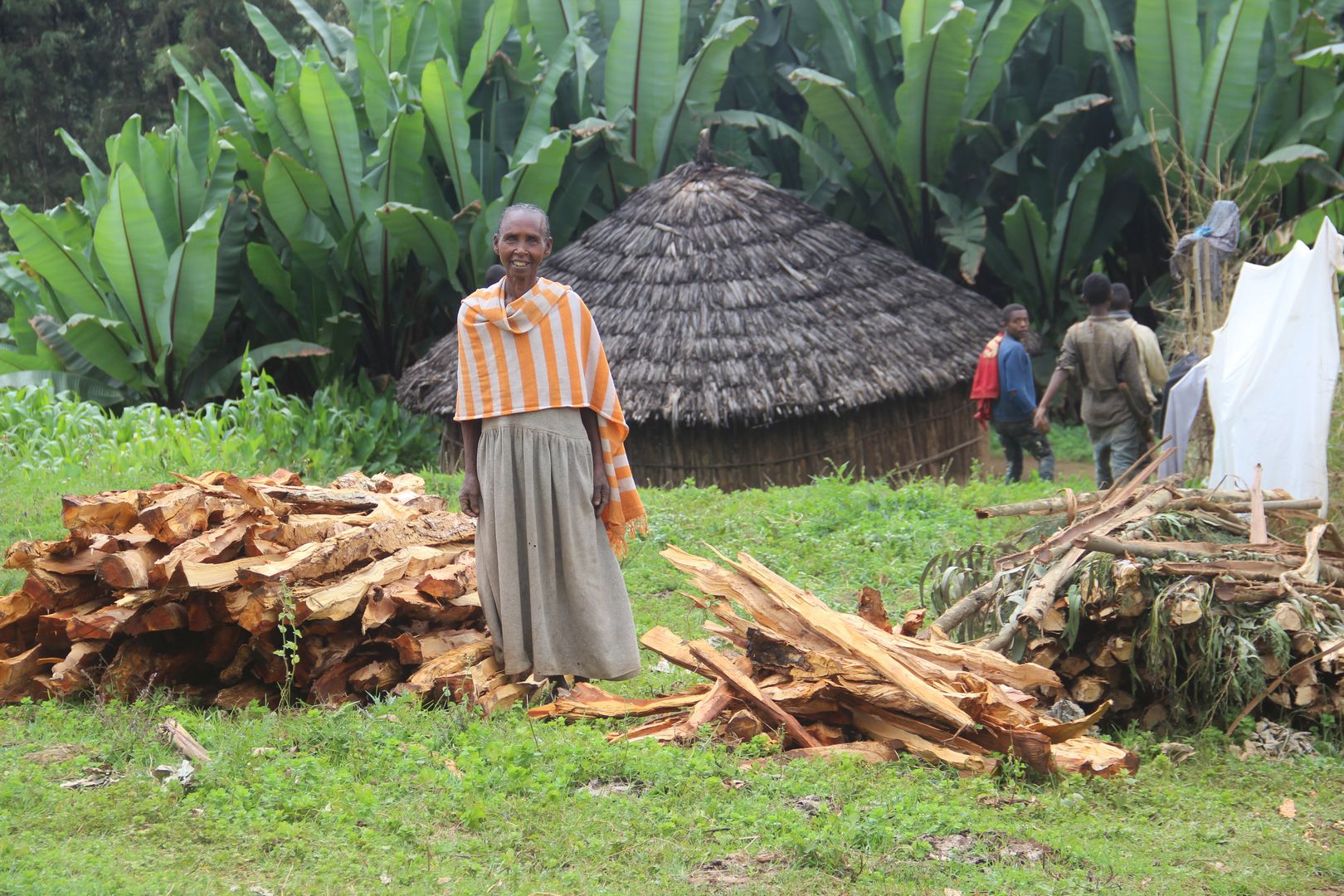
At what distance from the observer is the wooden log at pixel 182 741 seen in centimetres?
383

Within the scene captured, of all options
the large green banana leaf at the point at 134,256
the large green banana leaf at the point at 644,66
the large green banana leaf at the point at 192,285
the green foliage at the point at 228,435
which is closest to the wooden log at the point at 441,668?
the green foliage at the point at 228,435


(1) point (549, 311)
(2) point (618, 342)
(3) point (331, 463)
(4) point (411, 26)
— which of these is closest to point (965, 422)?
(2) point (618, 342)

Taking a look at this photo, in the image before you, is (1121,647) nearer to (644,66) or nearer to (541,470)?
(541,470)

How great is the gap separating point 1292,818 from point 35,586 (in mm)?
4380

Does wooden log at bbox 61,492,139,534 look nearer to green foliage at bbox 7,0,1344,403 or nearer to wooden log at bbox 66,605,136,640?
wooden log at bbox 66,605,136,640

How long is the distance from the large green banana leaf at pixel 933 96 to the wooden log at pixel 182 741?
985 centimetres

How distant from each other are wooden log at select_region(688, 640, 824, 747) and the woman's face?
141 centimetres

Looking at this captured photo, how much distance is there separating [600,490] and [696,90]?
1011cm

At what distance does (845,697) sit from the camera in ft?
14.3

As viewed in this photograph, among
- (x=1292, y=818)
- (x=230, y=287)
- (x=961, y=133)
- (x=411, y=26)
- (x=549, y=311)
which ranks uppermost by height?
(x=411, y=26)

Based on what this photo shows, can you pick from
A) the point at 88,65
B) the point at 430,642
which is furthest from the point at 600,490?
the point at 88,65

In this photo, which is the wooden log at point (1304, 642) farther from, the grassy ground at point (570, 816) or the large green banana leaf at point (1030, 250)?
the large green banana leaf at point (1030, 250)

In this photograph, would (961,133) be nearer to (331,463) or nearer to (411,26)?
(411,26)

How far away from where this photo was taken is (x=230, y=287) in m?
13.4
